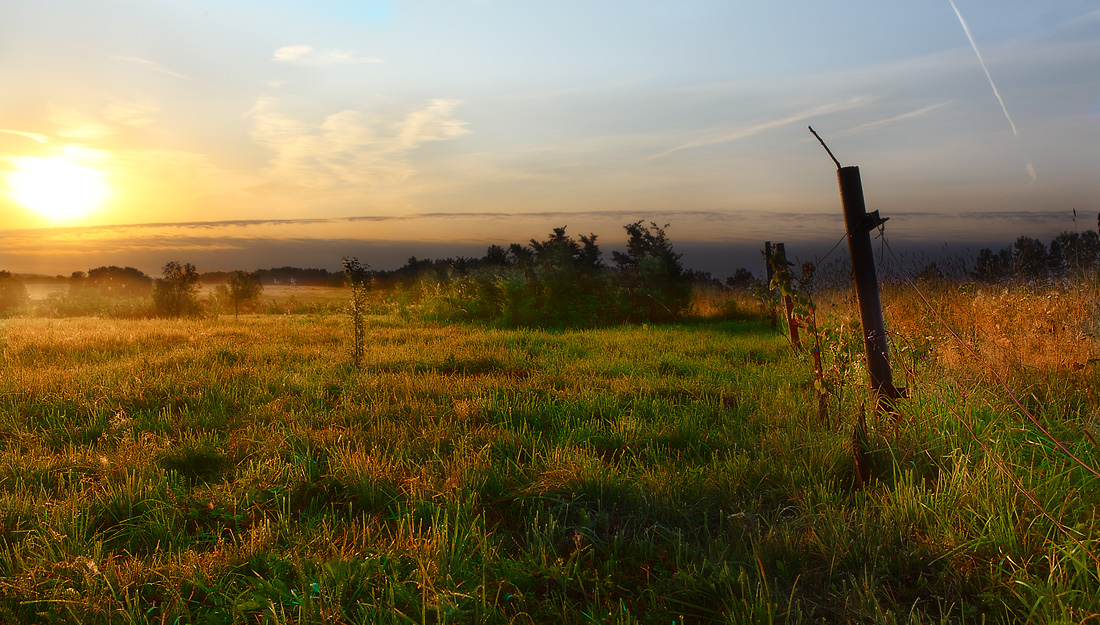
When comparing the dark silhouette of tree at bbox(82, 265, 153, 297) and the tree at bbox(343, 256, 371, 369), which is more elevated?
the dark silhouette of tree at bbox(82, 265, 153, 297)

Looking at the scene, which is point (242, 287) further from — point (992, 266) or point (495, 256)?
point (992, 266)

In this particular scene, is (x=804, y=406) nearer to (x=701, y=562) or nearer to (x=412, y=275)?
(x=701, y=562)

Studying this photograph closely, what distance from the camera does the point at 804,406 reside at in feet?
14.6

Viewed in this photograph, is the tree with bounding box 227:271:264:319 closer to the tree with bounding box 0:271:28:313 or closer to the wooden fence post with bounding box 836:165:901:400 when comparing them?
the tree with bounding box 0:271:28:313

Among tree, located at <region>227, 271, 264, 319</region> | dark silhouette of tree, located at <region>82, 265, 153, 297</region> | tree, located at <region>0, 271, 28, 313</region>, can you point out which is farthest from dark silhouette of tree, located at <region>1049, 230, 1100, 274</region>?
tree, located at <region>0, 271, 28, 313</region>

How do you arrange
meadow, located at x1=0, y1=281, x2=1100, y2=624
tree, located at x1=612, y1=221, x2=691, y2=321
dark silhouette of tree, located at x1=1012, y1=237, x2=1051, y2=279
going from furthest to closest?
1. tree, located at x1=612, y1=221, x2=691, y2=321
2. dark silhouette of tree, located at x1=1012, y1=237, x2=1051, y2=279
3. meadow, located at x1=0, y1=281, x2=1100, y2=624

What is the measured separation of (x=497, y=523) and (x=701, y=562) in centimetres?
99

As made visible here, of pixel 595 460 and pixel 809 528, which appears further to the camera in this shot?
pixel 595 460

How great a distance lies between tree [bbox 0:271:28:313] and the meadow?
830 inches

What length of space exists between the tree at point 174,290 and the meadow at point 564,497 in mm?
11006

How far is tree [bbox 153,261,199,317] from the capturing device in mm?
15898

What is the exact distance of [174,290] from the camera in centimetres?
1603

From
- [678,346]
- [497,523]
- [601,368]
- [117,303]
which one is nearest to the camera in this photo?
[497,523]

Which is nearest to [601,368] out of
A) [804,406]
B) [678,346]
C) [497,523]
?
[678,346]
